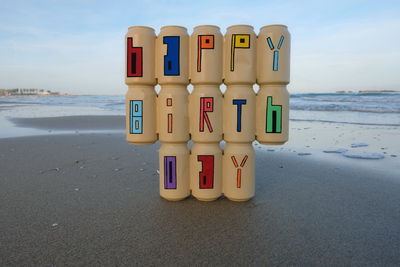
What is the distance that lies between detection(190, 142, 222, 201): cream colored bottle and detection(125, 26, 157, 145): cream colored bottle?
39cm

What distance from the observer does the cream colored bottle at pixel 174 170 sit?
2.36 meters

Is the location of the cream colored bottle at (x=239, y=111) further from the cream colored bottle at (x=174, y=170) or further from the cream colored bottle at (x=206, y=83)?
the cream colored bottle at (x=174, y=170)

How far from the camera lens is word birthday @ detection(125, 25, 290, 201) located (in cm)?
224

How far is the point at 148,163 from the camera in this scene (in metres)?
3.65

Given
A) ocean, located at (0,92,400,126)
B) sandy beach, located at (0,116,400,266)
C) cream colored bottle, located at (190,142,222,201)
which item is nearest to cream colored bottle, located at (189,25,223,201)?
cream colored bottle, located at (190,142,222,201)

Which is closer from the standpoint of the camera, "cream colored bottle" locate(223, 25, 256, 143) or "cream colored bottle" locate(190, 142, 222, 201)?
"cream colored bottle" locate(223, 25, 256, 143)

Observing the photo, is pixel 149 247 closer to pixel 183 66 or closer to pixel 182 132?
pixel 182 132

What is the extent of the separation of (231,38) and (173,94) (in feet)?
2.04

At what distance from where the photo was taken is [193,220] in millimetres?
2025

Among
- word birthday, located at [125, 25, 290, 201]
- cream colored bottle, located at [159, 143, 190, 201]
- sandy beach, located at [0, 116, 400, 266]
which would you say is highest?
word birthday, located at [125, 25, 290, 201]

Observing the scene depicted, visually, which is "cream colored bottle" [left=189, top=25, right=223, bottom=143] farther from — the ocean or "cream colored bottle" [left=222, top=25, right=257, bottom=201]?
the ocean

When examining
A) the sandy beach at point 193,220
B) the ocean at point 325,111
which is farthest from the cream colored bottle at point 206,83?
the ocean at point 325,111

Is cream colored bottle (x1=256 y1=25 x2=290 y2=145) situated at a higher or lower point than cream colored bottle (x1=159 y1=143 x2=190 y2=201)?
higher

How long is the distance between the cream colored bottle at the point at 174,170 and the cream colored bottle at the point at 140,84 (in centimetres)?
18
